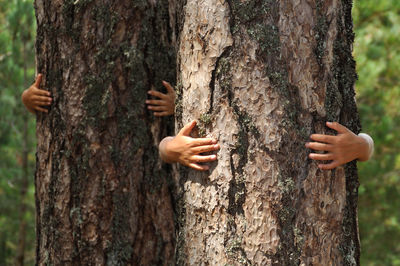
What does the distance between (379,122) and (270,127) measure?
14.7 feet

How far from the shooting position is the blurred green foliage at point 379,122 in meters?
5.55

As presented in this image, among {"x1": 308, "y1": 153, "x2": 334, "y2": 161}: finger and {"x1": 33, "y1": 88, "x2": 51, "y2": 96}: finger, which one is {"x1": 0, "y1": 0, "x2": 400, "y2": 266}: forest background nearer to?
{"x1": 33, "y1": 88, "x2": 51, "y2": 96}: finger

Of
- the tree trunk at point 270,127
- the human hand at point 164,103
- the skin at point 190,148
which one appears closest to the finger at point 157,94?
the human hand at point 164,103

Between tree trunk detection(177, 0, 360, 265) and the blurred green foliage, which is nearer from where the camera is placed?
tree trunk detection(177, 0, 360, 265)

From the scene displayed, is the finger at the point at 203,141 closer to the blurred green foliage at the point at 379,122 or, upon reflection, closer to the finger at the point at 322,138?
the finger at the point at 322,138

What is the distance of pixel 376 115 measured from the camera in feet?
18.8

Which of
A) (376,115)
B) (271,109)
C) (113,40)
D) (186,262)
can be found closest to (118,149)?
(113,40)

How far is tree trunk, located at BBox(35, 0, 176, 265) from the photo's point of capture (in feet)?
8.50

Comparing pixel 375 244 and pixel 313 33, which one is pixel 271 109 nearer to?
pixel 313 33

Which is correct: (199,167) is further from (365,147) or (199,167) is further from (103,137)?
(103,137)

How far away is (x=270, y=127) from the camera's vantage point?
5.13 feet

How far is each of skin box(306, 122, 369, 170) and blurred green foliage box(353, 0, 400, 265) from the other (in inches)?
151

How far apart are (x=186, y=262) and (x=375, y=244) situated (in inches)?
204

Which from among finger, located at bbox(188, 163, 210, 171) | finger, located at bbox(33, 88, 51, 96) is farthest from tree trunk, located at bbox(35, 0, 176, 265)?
finger, located at bbox(188, 163, 210, 171)
